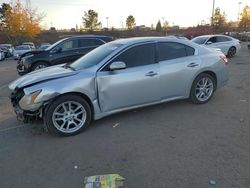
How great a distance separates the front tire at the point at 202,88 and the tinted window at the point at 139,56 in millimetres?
1283

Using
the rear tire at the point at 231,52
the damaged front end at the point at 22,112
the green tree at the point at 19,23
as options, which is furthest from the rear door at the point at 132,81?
the green tree at the point at 19,23

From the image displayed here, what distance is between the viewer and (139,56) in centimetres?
546

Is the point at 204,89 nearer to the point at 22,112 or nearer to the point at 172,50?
the point at 172,50

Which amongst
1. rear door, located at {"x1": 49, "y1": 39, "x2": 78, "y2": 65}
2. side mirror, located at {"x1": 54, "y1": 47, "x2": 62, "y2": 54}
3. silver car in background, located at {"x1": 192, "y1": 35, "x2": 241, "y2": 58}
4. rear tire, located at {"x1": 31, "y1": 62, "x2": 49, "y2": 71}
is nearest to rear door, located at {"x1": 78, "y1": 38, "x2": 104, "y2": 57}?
rear door, located at {"x1": 49, "y1": 39, "x2": 78, "y2": 65}

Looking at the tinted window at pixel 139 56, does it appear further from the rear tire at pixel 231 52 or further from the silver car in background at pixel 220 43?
the rear tire at pixel 231 52

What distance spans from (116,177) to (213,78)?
13.0ft

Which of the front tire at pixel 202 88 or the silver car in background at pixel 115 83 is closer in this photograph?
the silver car in background at pixel 115 83

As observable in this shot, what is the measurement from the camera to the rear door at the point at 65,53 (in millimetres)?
11203

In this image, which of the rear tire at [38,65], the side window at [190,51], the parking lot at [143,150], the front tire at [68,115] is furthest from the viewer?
the rear tire at [38,65]

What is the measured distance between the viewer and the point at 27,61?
11281 millimetres

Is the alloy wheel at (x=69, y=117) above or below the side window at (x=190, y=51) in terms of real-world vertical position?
below

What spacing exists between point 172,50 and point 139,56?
0.87m

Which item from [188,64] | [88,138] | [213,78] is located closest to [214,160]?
[88,138]

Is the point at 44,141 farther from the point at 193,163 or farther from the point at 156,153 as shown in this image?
the point at 193,163
